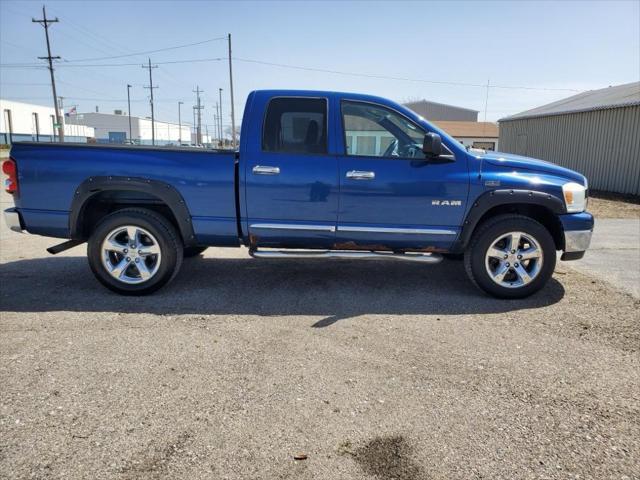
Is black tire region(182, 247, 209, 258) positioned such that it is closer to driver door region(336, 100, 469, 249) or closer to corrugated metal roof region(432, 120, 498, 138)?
driver door region(336, 100, 469, 249)

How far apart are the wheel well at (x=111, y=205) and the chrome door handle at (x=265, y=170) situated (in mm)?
1031

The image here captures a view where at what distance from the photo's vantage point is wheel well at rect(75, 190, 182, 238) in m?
4.77

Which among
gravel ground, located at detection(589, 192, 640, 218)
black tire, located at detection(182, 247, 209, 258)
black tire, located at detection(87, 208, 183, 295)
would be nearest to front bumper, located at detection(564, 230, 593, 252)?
black tire, located at detection(87, 208, 183, 295)

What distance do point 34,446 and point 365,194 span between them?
131 inches

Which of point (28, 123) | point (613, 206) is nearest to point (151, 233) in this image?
point (613, 206)

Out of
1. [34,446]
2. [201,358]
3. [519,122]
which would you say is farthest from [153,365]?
[519,122]

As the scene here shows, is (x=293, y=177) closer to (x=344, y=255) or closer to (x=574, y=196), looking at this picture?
(x=344, y=255)

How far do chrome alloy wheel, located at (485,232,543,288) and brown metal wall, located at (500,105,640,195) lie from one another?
14916mm

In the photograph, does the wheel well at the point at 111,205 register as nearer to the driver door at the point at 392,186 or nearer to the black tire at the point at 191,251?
the black tire at the point at 191,251

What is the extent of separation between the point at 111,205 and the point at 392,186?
9.78ft

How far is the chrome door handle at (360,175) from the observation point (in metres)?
4.61

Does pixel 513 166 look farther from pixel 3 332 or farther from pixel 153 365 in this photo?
pixel 3 332

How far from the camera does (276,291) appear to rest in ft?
16.6

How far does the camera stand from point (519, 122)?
2614 centimetres
